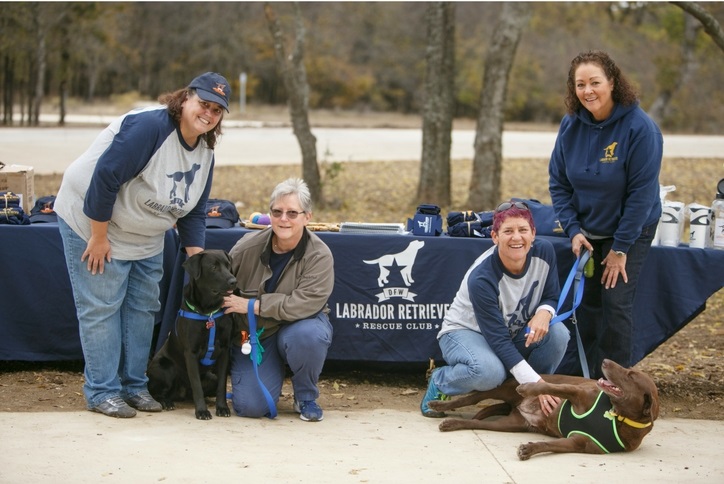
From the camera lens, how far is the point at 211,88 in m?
4.12

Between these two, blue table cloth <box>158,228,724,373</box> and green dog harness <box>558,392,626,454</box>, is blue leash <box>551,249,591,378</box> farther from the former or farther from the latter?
green dog harness <box>558,392,626,454</box>

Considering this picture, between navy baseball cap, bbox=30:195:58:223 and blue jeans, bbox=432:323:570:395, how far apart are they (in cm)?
245

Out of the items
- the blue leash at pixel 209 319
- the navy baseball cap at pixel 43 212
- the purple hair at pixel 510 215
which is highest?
the purple hair at pixel 510 215

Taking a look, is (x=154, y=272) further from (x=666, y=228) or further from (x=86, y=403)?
(x=666, y=228)

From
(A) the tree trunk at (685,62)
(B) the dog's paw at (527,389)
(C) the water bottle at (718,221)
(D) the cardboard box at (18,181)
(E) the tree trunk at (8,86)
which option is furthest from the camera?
(A) the tree trunk at (685,62)

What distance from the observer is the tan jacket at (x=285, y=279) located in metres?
4.37

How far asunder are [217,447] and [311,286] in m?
0.95

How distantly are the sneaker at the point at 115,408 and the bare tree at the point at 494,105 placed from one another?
271 inches

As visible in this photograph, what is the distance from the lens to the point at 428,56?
10430 millimetres

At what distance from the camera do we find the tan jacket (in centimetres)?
437

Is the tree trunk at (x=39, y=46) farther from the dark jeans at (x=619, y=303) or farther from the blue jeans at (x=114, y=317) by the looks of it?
the dark jeans at (x=619, y=303)

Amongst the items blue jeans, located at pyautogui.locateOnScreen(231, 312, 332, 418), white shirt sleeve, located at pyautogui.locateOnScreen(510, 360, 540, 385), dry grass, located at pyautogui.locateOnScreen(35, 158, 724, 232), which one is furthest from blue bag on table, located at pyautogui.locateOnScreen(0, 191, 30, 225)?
dry grass, located at pyautogui.locateOnScreen(35, 158, 724, 232)

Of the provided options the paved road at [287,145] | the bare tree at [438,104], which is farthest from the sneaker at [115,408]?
the paved road at [287,145]

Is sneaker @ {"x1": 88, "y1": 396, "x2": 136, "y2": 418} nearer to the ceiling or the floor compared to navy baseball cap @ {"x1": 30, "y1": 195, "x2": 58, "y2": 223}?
nearer to the floor
